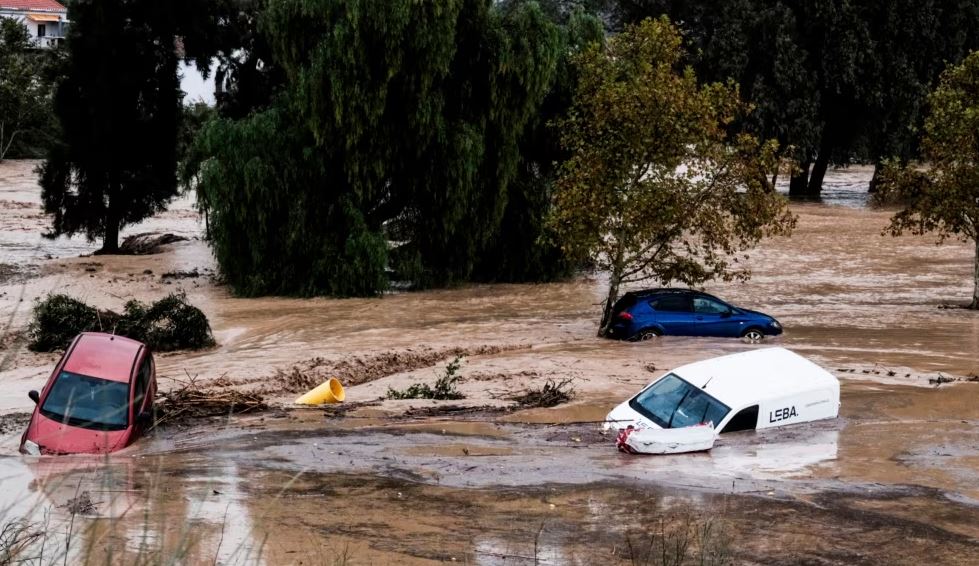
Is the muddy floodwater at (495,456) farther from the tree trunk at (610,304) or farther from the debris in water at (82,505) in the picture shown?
the tree trunk at (610,304)

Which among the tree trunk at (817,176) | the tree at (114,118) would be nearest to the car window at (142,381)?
the tree at (114,118)

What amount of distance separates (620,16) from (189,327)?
3986 centimetres

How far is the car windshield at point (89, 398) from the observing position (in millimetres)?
15234

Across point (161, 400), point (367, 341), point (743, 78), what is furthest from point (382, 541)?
point (743, 78)

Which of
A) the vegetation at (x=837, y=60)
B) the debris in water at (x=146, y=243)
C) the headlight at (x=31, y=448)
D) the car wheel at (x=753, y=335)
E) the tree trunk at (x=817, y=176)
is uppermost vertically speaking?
the vegetation at (x=837, y=60)

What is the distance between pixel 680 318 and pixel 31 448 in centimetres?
1501

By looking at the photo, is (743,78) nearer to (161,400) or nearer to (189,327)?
(189,327)

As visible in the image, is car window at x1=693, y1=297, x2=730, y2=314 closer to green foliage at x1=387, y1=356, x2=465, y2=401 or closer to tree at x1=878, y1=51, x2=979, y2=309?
tree at x1=878, y1=51, x2=979, y2=309

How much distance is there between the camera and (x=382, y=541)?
10.7m

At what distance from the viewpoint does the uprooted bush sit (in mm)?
24406

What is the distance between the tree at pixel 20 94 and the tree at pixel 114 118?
915 inches

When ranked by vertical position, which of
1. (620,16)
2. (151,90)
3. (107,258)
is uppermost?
(620,16)

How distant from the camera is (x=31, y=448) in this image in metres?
14.6

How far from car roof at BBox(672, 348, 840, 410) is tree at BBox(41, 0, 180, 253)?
2702cm
